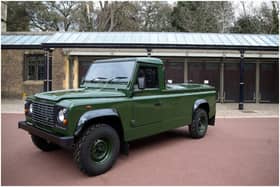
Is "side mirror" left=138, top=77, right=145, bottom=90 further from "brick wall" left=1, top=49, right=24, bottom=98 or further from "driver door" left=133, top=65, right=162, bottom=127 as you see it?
"brick wall" left=1, top=49, right=24, bottom=98

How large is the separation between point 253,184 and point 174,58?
11.9 metres

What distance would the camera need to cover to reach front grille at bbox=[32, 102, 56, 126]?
12.2 feet

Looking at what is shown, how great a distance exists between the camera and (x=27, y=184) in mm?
3484

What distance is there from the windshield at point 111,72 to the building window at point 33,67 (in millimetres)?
11504

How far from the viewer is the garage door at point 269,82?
583 inches

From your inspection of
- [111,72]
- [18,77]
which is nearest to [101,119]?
[111,72]

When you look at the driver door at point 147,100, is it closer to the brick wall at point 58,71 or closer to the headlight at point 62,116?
the headlight at point 62,116

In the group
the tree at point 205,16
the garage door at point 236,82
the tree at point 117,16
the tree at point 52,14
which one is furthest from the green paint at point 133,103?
the tree at point 52,14

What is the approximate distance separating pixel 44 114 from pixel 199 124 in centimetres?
414

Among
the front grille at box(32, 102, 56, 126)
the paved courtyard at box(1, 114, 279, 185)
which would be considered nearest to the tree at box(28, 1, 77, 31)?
the paved courtyard at box(1, 114, 279, 185)

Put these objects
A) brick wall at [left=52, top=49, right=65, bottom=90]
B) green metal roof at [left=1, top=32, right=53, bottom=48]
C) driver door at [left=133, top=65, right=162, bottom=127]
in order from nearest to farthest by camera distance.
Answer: driver door at [left=133, top=65, right=162, bottom=127]
green metal roof at [left=1, top=32, right=53, bottom=48]
brick wall at [left=52, top=49, right=65, bottom=90]

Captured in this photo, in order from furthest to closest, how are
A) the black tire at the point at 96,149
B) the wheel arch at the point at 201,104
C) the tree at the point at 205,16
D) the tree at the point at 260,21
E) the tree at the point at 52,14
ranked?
the tree at the point at 52,14
the tree at the point at 205,16
the tree at the point at 260,21
the wheel arch at the point at 201,104
the black tire at the point at 96,149

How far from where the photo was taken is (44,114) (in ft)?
12.9

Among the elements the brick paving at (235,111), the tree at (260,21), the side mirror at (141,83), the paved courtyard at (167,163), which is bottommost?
the paved courtyard at (167,163)
